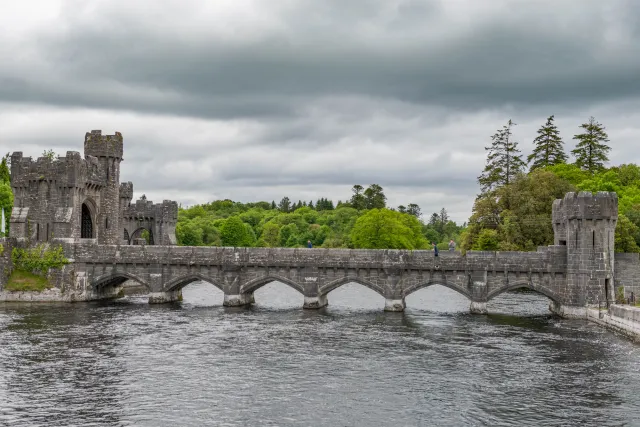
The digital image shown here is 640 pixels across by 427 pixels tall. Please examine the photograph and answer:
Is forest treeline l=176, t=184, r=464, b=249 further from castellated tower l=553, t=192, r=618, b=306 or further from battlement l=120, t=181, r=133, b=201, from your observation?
castellated tower l=553, t=192, r=618, b=306

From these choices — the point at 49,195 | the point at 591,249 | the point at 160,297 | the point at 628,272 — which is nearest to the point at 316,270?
the point at 160,297

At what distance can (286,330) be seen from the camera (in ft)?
148

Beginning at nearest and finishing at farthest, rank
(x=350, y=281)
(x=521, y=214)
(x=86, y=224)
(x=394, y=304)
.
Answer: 1. (x=350, y=281)
2. (x=394, y=304)
3. (x=86, y=224)
4. (x=521, y=214)

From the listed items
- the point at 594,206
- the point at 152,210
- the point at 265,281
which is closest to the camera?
the point at 594,206

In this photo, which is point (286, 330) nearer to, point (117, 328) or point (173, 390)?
point (117, 328)

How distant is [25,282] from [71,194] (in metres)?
8.62

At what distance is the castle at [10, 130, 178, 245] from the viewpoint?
2363 inches

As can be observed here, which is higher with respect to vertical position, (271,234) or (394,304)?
(271,234)

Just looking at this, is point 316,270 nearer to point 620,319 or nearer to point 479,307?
point 479,307

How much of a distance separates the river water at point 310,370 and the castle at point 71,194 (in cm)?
968

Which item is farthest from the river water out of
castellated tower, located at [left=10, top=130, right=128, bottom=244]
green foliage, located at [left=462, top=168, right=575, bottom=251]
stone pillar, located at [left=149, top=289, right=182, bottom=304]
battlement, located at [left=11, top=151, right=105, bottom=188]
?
green foliage, located at [left=462, top=168, right=575, bottom=251]

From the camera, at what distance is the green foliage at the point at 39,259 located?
58.3 meters

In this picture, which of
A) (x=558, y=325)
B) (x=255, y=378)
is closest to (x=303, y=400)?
(x=255, y=378)

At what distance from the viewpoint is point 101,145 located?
6781 centimetres
